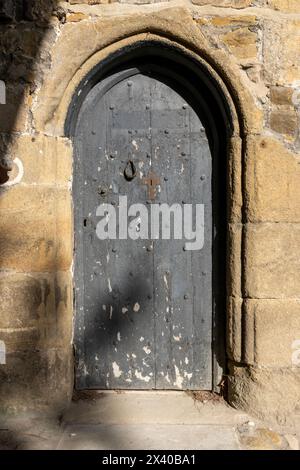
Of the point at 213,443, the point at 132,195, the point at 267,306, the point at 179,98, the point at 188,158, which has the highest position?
the point at 179,98

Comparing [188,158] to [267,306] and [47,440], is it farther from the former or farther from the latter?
[47,440]

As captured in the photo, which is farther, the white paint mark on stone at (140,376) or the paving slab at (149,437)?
the white paint mark on stone at (140,376)

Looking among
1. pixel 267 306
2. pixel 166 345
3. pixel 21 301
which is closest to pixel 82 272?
pixel 21 301

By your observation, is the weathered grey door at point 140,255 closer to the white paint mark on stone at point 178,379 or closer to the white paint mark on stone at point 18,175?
the white paint mark on stone at point 178,379

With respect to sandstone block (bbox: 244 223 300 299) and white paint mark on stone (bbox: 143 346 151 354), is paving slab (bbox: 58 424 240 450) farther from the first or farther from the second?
sandstone block (bbox: 244 223 300 299)

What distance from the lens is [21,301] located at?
8.27 feet

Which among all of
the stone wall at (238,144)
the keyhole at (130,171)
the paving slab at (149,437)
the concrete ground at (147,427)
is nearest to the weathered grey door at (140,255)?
the keyhole at (130,171)

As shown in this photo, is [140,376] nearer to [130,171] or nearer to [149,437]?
[149,437]

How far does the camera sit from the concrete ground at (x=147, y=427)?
7.51 feet

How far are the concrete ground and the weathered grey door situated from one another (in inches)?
5.1

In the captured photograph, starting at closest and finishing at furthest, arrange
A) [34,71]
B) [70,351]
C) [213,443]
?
[213,443] < [34,71] < [70,351]

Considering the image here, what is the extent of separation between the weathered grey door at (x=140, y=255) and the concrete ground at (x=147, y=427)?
0.13m

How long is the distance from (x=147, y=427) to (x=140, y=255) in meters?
0.96

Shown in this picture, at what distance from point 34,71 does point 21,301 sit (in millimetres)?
1255
